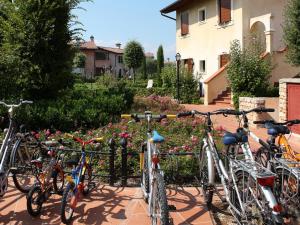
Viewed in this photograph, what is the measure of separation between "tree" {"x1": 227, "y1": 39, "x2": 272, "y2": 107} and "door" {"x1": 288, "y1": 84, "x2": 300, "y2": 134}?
16.1 ft

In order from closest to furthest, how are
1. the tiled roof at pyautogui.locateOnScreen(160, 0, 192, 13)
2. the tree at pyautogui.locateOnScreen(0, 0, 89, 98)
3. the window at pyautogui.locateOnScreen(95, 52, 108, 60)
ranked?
the tree at pyautogui.locateOnScreen(0, 0, 89, 98) < the tiled roof at pyautogui.locateOnScreen(160, 0, 192, 13) < the window at pyautogui.locateOnScreen(95, 52, 108, 60)

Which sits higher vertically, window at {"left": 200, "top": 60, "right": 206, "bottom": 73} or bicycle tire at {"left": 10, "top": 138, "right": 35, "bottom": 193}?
window at {"left": 200, "top": 60, "right": 206, "bottom": 73}

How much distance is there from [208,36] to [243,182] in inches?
718

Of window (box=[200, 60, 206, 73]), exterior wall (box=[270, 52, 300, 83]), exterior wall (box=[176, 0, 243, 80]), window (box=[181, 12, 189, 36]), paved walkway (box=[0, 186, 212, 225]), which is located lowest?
paved walkway (box=[0, 186, 212, 225])

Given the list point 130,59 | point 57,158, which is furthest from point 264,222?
point 130,59

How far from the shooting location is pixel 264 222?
3.08m

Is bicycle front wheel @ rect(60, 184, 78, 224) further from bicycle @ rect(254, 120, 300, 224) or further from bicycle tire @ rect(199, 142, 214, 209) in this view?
bicycle @ rect(254, 120, 300, 224)

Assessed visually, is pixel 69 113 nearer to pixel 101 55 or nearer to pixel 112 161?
pixel 112 161

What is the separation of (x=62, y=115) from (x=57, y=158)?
381 centimetres

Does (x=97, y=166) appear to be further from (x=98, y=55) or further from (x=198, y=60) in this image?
(x=98, y=55)

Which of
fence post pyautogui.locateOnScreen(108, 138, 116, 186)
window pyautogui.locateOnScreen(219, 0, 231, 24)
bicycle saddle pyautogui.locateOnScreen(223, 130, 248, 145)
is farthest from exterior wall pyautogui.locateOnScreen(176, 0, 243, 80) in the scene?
bicycle saddle pyautogui.locateOnScreen(223, 130, 248, 145)

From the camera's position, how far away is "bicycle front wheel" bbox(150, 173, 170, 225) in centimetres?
334

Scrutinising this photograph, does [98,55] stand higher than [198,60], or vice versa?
[98,55]

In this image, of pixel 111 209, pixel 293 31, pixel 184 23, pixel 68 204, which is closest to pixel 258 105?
pixel 293 31
